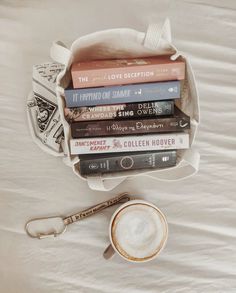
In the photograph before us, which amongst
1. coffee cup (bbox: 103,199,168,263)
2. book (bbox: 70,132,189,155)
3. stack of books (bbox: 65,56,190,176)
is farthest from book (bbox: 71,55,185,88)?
coffee cup (bbox: 103,199,168,263)

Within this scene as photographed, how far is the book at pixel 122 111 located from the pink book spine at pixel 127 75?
0.04m

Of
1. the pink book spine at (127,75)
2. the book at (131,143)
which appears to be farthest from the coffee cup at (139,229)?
the pink book spine at (127,75)

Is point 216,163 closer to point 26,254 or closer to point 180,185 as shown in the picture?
point 180,185

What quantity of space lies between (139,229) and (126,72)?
0.31 metres

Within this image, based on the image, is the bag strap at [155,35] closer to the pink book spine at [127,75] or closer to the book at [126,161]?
the pink book spine at [127,75]

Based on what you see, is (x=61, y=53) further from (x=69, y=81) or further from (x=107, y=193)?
(x=107, y=193)

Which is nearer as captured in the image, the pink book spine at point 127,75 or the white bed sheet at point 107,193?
the pink book spine at point 127,75

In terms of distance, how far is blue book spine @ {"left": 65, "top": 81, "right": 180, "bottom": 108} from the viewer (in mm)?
834

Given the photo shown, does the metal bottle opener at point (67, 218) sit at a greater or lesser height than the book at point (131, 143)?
lesser

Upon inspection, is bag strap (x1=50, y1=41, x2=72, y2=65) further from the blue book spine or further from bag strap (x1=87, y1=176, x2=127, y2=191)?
bag strap (x1=87, y1=176, x2=127, y2=191)

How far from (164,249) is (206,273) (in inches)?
3.9

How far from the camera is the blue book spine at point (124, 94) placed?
834 millimetres

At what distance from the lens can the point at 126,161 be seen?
0.89 meters

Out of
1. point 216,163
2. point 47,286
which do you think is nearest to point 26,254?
point 47,286
